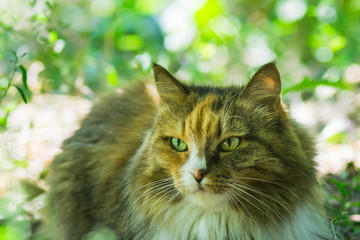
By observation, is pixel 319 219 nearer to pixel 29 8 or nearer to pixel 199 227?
pixel 199 227

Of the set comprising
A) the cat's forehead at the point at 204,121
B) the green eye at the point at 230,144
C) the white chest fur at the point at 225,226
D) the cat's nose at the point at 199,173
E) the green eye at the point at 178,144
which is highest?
the cat's forehead at the point at 204,121

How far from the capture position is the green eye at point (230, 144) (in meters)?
2.08

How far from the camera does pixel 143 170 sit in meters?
2.35

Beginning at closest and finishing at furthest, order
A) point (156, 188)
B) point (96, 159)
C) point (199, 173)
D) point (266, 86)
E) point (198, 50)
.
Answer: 1. point (199, 173)
2. point (266, 86)
3. point (156, 188)
4. point (96, 159)
5. point (198, 50)

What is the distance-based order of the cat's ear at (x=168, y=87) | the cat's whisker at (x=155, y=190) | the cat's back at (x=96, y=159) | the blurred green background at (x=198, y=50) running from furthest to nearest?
the blurred green background at (x=198, y=50) → the cat's back at (x=96, y=159) → the cat's ear at (x=168, y=87) → the cat's whisker at (x=155, y=190)

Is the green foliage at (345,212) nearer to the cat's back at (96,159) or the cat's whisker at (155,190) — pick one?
the cat's whisker at (155,190)

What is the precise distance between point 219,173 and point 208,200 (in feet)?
0.49

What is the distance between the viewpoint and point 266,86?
217 centimetres

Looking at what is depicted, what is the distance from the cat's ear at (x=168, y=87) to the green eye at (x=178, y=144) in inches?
9.7

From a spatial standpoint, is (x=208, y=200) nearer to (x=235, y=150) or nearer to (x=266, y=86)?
(x=235, y=150)

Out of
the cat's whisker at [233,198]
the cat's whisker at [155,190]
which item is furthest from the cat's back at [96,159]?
the cat's whisker at [233,198]

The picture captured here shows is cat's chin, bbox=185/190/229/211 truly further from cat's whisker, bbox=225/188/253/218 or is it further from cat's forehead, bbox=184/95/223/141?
cat's forehead, bbox=184/95/223/141

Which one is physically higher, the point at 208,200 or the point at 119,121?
the point at 119,121

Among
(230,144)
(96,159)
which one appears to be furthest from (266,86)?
(96,159)
